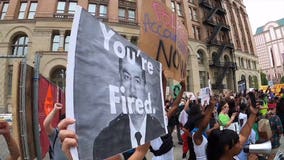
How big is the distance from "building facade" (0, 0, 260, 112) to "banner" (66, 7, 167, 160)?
55.2ft

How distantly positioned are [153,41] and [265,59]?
143455mm

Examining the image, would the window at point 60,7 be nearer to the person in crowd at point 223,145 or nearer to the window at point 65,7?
the window at point 65,7

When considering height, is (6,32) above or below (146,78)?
above

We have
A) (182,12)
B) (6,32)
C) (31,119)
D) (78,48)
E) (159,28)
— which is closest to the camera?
(78,48)

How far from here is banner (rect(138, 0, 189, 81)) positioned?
3.08 metres

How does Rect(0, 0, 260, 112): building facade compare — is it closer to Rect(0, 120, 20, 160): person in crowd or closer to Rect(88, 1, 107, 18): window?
Rect(88, 1, 107, 18): window

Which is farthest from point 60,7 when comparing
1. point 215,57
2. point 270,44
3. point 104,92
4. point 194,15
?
point 270,44


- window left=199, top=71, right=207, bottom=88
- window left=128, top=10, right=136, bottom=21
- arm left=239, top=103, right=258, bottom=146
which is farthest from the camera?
window left=199, top=71, right=207, bottom=88

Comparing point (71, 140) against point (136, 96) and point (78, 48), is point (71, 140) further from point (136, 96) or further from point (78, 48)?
point (136, 96)

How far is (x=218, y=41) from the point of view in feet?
133

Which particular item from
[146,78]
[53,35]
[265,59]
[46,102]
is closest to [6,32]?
[53,35]

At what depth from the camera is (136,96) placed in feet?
6.46

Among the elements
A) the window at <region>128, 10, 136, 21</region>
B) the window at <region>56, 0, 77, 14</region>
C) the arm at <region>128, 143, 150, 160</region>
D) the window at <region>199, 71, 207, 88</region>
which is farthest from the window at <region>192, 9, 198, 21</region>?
the arm at <region>128, 143, 150, 160</region>

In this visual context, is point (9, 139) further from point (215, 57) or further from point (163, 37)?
point (215, 57)
